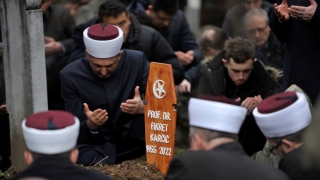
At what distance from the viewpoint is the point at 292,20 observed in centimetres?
672

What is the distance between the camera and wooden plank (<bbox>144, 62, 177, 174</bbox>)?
6477 millimetres

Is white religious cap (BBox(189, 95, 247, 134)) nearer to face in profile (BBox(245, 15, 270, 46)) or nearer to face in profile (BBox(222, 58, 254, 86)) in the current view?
face in profile (BBox(222, 58, 254, 86))

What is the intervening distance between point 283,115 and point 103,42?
2.24 meters

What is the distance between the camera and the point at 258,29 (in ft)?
30.7

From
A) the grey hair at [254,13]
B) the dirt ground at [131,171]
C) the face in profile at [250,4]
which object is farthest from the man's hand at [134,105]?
the face in profile at [250,4]

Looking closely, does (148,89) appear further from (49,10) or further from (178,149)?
(178,149)

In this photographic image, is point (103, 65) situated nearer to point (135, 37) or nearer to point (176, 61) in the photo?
point (135, 37)

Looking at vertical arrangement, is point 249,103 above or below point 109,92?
below

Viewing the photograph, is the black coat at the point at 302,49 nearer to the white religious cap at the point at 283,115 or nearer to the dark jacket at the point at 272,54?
the white religious cap at the point at 283,115

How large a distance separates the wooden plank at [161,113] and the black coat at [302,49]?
3.70ft

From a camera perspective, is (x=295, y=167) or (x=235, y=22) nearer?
(x=295, y=167)

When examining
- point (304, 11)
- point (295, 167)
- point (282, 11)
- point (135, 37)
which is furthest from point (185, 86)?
point (295, 167)

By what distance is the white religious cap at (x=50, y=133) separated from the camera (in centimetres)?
438

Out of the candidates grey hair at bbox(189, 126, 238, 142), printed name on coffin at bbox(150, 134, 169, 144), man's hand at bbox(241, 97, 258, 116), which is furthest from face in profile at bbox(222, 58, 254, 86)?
grey hair at bbox(189, 126, 238, 142)
